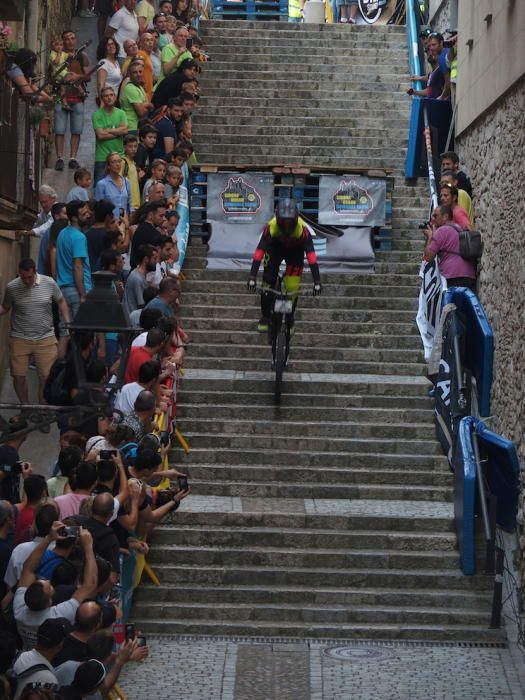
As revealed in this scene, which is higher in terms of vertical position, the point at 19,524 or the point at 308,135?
the point at 308,135

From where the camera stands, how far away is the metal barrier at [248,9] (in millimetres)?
35312

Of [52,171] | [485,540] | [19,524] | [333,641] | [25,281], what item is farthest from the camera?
[52,171]

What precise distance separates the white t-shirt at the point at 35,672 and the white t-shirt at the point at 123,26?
679 inches

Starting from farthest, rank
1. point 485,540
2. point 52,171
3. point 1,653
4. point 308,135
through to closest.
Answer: point 308,135
point 52,171
point 485,540
point 1,653

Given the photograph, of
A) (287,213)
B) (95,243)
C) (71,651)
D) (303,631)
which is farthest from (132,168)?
(71,651)

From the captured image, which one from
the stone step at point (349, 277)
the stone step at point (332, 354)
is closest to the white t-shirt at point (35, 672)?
the stone step at point (332, 354)

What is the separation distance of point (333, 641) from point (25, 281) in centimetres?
497

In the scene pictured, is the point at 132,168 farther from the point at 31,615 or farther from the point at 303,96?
the point at 31,615

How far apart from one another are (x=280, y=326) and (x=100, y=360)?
7514mm

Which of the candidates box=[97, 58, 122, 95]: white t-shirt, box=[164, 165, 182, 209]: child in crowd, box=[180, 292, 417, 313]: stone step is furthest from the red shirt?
box=[97, 58, 122, 95]: white t-shirt

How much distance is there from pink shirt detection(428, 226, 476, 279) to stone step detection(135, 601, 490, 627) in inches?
203

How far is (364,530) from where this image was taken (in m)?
15.7

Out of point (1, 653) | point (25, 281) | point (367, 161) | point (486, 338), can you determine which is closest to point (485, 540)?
point (486, 338)

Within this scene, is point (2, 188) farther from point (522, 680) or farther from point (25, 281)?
point (522, 680)
